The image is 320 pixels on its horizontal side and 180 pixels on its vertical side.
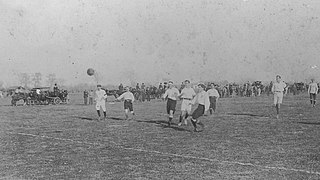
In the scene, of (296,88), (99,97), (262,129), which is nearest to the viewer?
(262,129)

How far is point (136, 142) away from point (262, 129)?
509 centimetres

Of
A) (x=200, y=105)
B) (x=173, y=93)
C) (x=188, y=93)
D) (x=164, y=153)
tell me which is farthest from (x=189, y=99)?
(x=164, y=153)

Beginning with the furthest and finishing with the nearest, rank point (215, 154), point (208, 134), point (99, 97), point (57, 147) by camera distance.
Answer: point (99, 97) < point (208, 134) < point (57, 147) < point (215, 154)

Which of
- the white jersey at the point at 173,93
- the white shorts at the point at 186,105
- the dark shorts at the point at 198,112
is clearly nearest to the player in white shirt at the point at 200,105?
the dark shorts at the point at 198,112

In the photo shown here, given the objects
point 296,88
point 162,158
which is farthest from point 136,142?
point 296,88

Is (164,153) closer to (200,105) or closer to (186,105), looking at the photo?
(200,105)

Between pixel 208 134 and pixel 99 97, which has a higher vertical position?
pixel 99 97

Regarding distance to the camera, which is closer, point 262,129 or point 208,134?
point 208,134

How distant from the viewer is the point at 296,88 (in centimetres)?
5253

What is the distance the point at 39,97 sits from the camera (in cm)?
3559

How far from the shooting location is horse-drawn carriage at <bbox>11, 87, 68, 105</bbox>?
116 ft

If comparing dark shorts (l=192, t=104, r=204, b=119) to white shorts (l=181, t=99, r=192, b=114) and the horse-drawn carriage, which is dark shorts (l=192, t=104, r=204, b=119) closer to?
white shorts (l=181, t=99, r=192, b=114)

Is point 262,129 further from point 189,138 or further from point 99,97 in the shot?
point 99,97

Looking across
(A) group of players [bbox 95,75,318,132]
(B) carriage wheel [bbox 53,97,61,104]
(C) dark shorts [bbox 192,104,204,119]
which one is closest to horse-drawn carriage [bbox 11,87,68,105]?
(B) carriage wheel [bbox 53,97,61,104]
